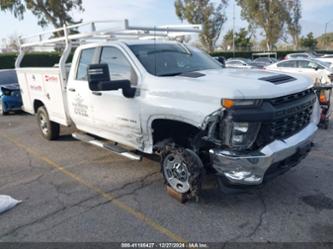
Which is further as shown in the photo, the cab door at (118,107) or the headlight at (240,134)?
the cab door at (118,107)

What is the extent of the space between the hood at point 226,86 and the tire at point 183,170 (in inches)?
Answer: 26.9

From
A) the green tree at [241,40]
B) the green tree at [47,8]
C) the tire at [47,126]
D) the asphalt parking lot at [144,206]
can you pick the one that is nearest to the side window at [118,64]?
the asphalt parking lot at [144,206]

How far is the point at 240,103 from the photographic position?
3.20m

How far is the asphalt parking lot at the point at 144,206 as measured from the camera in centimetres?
336

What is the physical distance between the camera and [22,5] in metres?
33.7

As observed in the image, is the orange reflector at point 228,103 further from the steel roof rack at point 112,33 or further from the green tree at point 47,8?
the green tree at point 47,8

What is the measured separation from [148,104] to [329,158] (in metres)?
3.39

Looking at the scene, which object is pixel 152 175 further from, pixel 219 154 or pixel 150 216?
pixel 219 154

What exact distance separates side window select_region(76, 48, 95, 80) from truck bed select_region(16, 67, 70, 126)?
55 cm

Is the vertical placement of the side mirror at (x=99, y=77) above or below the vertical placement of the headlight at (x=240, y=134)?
above

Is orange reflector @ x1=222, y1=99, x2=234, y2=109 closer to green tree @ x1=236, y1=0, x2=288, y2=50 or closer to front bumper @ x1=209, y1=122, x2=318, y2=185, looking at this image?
front bumper @ x1=209, y1=122, x2=318, y2=185

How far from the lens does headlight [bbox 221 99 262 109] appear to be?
10.5ft

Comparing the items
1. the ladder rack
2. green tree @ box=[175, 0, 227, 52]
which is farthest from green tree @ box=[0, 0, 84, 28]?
the ladder rack

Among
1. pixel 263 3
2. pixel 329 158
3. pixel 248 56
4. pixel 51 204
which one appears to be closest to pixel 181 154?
pixel 51 204
